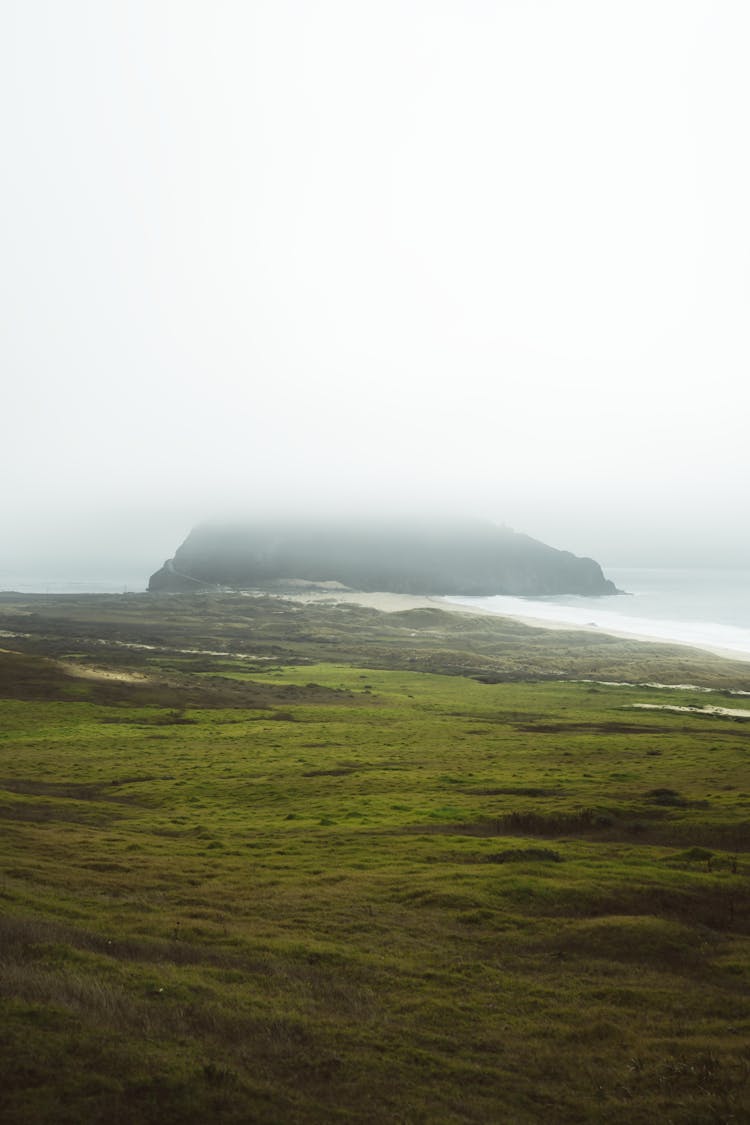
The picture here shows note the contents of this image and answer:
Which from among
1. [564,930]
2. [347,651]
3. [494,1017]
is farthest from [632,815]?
[347,651]

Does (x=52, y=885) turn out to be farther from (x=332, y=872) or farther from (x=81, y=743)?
(x=81, y=743)

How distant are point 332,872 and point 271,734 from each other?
1885 inches

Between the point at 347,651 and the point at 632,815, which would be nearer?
the point at 632,815

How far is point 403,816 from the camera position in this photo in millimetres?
41406

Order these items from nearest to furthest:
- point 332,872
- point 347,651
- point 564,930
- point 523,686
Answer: point 564,930 < point 332,872 < point 523,686 < point 347,651

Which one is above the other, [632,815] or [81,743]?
[632,815]

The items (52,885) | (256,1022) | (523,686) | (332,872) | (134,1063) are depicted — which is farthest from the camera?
(523,686)

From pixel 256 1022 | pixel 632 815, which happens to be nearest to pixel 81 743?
pixel 632 815

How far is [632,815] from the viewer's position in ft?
131

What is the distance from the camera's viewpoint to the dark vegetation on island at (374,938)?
44.9 ft

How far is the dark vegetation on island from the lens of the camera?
44.9 feet

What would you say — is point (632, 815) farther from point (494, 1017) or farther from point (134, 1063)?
point (134, 1063)

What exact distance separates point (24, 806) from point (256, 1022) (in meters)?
32.1

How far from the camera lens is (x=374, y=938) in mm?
22656
